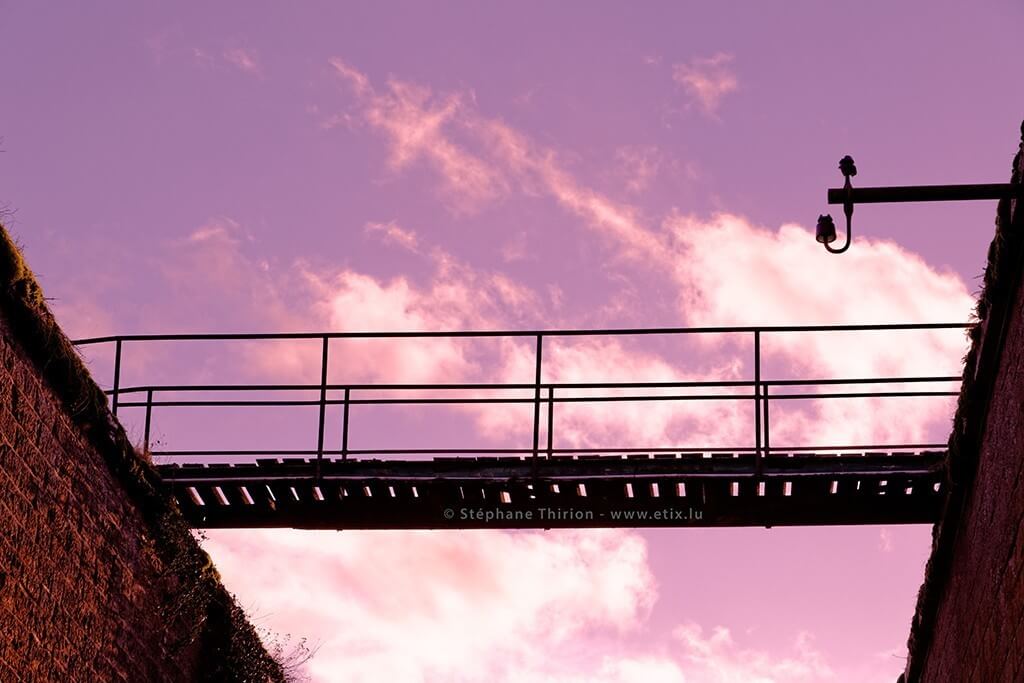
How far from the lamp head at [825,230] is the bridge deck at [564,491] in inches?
192

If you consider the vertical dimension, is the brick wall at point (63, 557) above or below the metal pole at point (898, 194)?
below

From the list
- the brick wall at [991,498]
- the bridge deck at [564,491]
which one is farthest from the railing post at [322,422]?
the brick wall at [991,498]

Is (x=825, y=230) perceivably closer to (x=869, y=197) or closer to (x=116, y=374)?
(x=869, y=197)

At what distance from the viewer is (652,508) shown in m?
13.5

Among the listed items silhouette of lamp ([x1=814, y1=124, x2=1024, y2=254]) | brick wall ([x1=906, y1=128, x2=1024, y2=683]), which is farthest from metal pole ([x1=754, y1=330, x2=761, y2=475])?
silhouette of lamp ([x1=814, y1=124, x2=1024, y2=254])

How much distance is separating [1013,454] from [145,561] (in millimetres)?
7666

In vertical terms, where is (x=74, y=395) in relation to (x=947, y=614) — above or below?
above

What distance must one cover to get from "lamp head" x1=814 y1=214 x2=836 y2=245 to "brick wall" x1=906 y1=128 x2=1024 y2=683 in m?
0.97

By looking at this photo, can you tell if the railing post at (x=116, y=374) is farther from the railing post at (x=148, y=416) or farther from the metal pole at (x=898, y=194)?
the metal pole at (x=898, y=194)

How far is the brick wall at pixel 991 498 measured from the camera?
852cm

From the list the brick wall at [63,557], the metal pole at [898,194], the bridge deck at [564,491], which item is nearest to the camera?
the metal pole at [898,194]

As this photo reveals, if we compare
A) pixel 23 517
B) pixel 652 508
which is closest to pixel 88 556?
pixel 23 517

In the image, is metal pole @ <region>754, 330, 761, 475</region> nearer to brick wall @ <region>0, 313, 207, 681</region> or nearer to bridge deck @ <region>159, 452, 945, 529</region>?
bridge deck @ <region>159, 452, 945, 529</region>

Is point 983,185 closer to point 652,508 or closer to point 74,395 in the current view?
point 652,508
